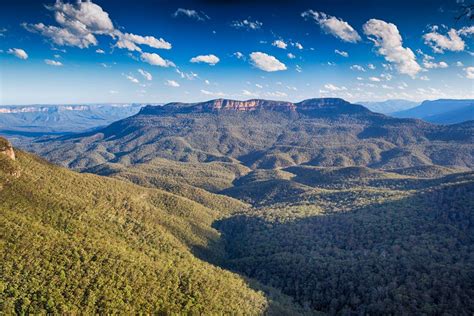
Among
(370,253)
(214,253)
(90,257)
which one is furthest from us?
(214,253)

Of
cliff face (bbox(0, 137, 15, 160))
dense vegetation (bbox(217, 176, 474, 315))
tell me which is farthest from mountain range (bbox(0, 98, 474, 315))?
cliff face (bbox(0, 137, 15, 160))

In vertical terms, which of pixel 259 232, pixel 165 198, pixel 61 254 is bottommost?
pixel 259 232

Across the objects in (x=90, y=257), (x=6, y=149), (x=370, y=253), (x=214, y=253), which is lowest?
(x=214, y=253)

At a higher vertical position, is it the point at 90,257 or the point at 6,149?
the point at 6,149

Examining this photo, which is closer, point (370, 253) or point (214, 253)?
point (370, 253)

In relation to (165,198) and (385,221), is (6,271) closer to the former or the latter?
(165,198)

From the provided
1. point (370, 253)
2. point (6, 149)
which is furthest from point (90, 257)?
point (370, 253)

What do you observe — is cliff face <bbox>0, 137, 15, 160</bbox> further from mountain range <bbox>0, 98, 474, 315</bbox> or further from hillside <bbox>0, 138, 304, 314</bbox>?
hillside <bbox>0, 138, 304, 314</bbox>

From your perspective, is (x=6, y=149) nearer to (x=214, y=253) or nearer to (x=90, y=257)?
(x=90, y=257)

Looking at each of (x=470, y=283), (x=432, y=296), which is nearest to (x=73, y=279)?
(x=432, y=296)
